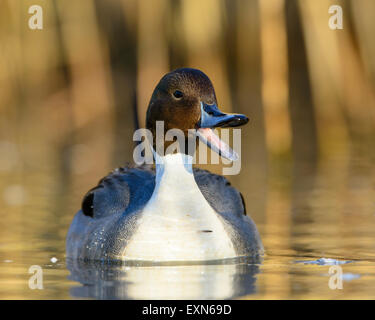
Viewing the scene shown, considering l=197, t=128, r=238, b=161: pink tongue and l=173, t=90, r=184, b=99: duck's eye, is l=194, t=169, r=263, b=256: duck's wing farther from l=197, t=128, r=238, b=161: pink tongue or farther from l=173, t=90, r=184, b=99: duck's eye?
l=173, t=90, r=184, b=99: duck's eye

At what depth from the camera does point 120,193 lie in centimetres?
730

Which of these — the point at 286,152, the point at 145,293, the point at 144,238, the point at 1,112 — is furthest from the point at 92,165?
the point at 145,293

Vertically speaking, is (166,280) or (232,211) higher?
(232,211)

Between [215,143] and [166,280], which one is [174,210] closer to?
[215,143]

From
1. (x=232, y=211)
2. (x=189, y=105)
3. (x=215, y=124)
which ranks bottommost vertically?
(x=232, y=211)

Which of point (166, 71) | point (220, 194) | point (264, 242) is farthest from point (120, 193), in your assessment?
point (166, 71)

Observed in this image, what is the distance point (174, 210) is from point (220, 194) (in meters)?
0.87

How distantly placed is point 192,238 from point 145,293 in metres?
1.12

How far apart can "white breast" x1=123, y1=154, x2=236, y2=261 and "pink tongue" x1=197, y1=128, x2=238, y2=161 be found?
0.27m

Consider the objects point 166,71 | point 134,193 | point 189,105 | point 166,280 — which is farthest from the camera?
point 166,71

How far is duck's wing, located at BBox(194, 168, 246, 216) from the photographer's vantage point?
24.2 feet

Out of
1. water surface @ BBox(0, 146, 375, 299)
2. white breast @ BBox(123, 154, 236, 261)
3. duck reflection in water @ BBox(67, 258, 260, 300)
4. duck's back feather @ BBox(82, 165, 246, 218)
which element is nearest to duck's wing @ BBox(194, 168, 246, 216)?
duck's back feather @ BBox(82, 165, 246, 218)

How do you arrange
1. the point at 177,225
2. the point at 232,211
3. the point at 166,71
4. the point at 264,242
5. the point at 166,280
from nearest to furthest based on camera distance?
the point at 166,280, the point at 177,225, the point at 232,211, the point at 264,242, the point at 166,71

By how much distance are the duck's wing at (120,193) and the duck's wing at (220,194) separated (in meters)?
0.39
